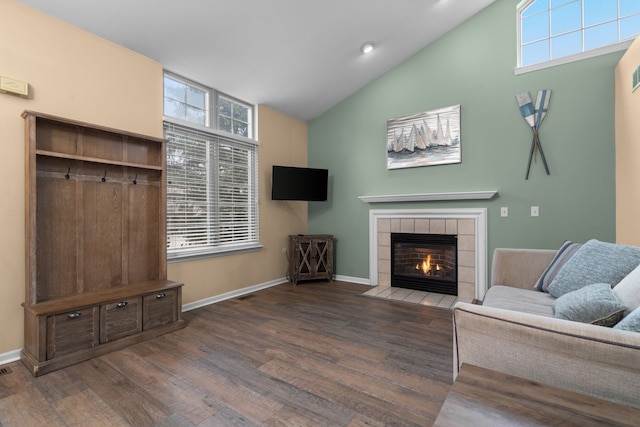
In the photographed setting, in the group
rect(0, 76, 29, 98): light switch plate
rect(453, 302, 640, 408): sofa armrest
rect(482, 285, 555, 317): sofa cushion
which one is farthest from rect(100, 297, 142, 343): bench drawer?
rect(482, 285, 555, 317): sofa cushion

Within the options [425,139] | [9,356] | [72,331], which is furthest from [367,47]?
[9,356]

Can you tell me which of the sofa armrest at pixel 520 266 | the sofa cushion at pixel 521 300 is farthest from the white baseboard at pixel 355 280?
the sofa cushion at pixel 521 300

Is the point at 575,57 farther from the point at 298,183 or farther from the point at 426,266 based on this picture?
the point at 298,183

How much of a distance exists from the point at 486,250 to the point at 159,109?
413 cm

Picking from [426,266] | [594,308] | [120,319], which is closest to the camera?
[594,308]

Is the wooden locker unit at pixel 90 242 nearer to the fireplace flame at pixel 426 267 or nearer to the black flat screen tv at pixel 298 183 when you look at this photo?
the black flat screen tv at pixel 298 183

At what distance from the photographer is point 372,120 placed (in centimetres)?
452

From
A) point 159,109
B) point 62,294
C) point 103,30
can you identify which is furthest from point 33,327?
point 103,30

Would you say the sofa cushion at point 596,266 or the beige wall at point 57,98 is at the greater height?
the beige wall at point 57,98

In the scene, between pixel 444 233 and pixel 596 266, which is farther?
pixel 444 233

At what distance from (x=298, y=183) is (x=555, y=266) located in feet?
10.4

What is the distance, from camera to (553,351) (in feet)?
3.34

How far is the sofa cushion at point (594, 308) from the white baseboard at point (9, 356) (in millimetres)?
3615

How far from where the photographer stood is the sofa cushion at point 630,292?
123 centimetres
